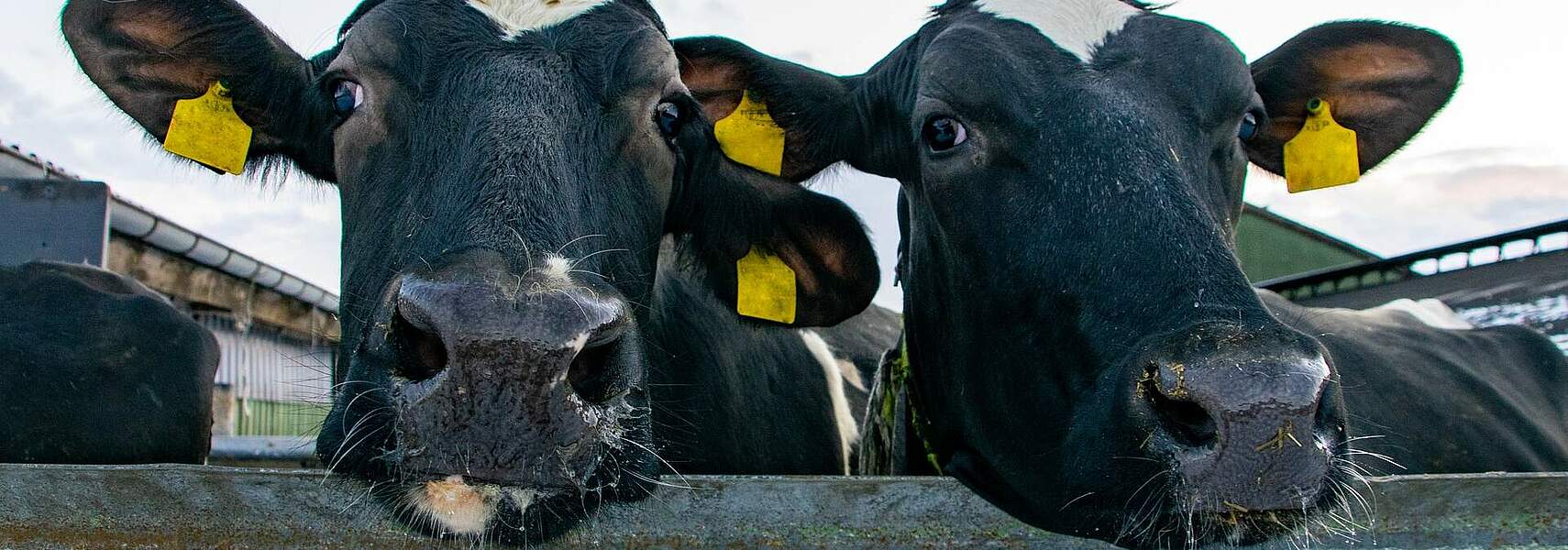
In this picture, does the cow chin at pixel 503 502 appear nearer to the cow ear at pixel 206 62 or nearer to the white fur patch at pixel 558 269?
the white fur patch at pixel 558 269

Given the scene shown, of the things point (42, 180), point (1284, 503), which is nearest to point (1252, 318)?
point (1284, 503)

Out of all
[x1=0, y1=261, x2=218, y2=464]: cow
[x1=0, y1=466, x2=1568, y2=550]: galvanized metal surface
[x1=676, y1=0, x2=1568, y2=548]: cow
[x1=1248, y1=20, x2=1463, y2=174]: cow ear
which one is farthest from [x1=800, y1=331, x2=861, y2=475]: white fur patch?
[x1=0, y1=261, x2=218, y2=464]: cow

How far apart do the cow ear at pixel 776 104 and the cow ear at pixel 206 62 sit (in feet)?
3.50

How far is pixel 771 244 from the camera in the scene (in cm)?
390

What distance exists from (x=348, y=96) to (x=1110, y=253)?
1829mm

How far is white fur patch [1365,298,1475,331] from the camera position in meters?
5.77

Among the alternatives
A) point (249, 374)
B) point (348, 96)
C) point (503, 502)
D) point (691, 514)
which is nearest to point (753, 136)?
point (348, 96)

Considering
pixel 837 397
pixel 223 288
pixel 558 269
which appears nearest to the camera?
pixel 558 269

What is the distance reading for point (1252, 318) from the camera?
2.23m

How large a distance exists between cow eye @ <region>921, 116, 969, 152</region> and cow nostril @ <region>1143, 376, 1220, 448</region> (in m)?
0.97

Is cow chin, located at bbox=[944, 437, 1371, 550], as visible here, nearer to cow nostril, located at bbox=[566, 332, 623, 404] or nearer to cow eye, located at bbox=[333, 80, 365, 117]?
cow nostril, located at bbox=[566, 332, 623, 404]

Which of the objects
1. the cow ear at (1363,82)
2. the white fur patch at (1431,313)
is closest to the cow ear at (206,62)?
the cow ear at (1363,82)

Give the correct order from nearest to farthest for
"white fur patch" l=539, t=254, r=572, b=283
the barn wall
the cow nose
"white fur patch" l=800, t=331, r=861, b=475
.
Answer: the cow nose, "white fur patch" l=539, t=254, r=572, b=283, "white fur patch" l=800, t=331, r=861, b=475, the barn wall

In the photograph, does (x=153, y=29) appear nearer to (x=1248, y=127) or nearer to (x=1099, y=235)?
(x=1099, y=235)
